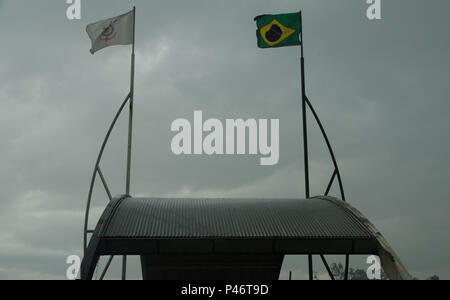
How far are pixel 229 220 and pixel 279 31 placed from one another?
54.9 ft

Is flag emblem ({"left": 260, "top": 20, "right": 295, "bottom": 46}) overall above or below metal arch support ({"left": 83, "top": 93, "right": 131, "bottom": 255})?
above

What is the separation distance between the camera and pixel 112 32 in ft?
127

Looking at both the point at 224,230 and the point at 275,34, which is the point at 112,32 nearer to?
the point at 275,34

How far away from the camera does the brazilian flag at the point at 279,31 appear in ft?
125

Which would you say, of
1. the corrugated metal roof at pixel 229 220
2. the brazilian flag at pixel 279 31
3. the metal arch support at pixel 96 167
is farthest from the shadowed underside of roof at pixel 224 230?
the brazilian flag at pixel 279 31

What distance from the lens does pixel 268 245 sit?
86.2ft

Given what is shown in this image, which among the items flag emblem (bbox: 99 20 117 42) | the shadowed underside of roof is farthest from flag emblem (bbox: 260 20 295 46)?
the shadowed underside of roof

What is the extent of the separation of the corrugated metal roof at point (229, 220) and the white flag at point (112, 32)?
529 inches

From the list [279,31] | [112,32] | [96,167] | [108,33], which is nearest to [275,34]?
[279,31]

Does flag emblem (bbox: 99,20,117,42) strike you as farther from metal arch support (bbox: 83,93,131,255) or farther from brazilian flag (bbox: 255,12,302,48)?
brazilian flag (bbox: 255,12,302,48)

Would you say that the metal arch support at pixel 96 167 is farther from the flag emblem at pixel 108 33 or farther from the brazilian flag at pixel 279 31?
the brazilian flag at pixel 279 31

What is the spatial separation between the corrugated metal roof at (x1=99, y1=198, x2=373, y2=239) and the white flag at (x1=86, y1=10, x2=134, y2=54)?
13.4m

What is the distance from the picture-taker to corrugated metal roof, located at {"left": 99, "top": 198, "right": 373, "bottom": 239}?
25.6m
